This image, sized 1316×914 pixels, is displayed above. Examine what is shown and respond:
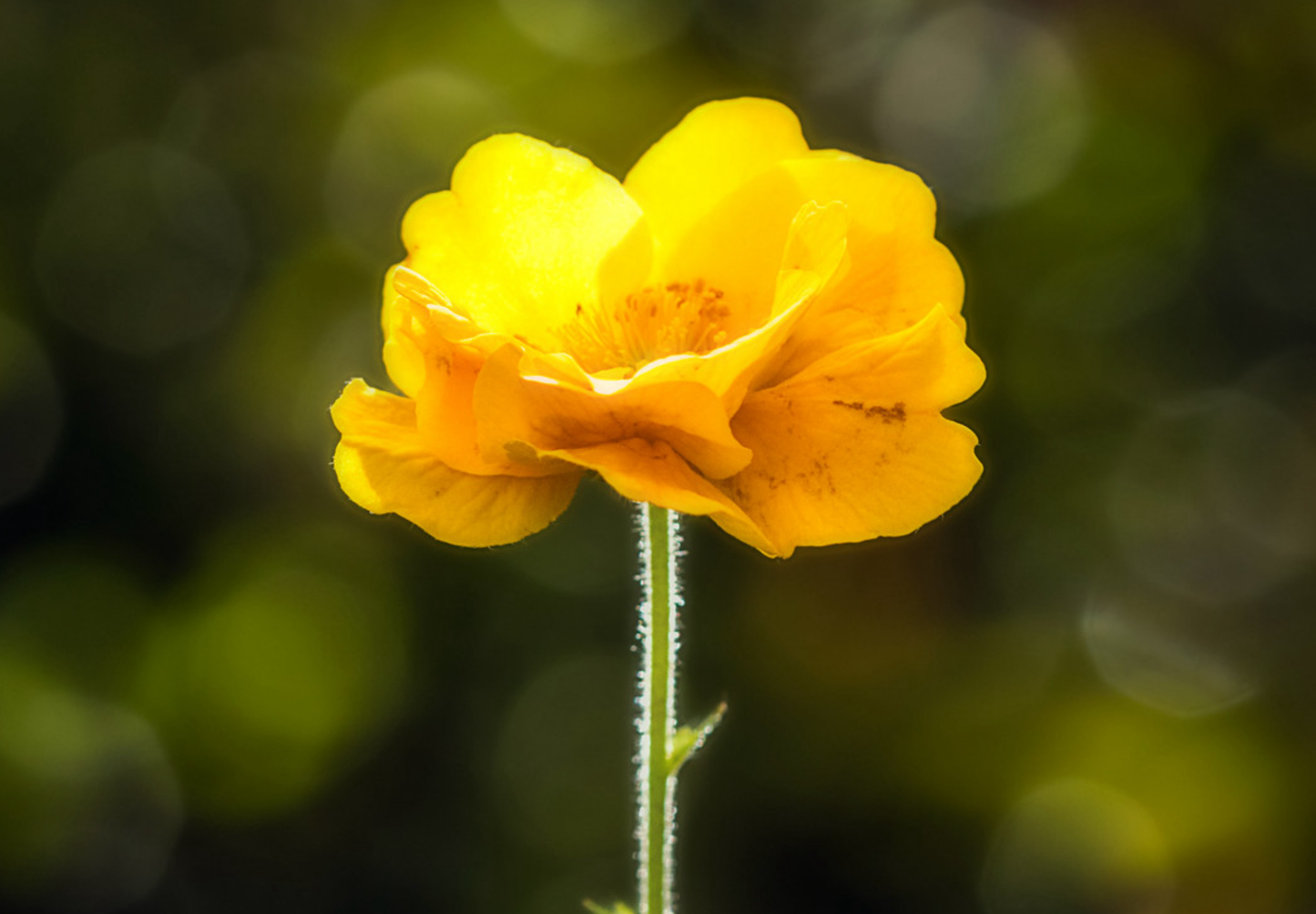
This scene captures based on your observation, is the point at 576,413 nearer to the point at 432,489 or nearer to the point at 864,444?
the point at 432,489

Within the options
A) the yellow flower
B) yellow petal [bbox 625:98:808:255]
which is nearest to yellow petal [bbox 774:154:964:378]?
the yellow flower

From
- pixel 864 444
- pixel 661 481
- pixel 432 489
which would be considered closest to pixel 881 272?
pixel 864 444

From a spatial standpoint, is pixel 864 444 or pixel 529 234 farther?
pixel 529 234

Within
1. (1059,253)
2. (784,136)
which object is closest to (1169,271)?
(1059,253)

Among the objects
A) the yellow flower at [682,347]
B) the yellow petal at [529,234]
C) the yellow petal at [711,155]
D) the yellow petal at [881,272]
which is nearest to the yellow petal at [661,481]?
the yellow flower at [682,347]

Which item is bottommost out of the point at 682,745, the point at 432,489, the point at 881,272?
the point at 682,745

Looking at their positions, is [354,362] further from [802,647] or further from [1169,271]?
[1169,271]

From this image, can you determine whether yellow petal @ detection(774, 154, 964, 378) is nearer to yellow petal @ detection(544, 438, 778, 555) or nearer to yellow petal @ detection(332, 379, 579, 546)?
yellow petal @ detection(544, 438, 778, 555)

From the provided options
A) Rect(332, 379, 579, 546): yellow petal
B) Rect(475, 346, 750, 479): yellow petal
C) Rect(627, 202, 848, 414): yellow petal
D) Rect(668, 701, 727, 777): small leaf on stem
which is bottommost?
Rect(668, 701, 727, 777): small leaf on stem
